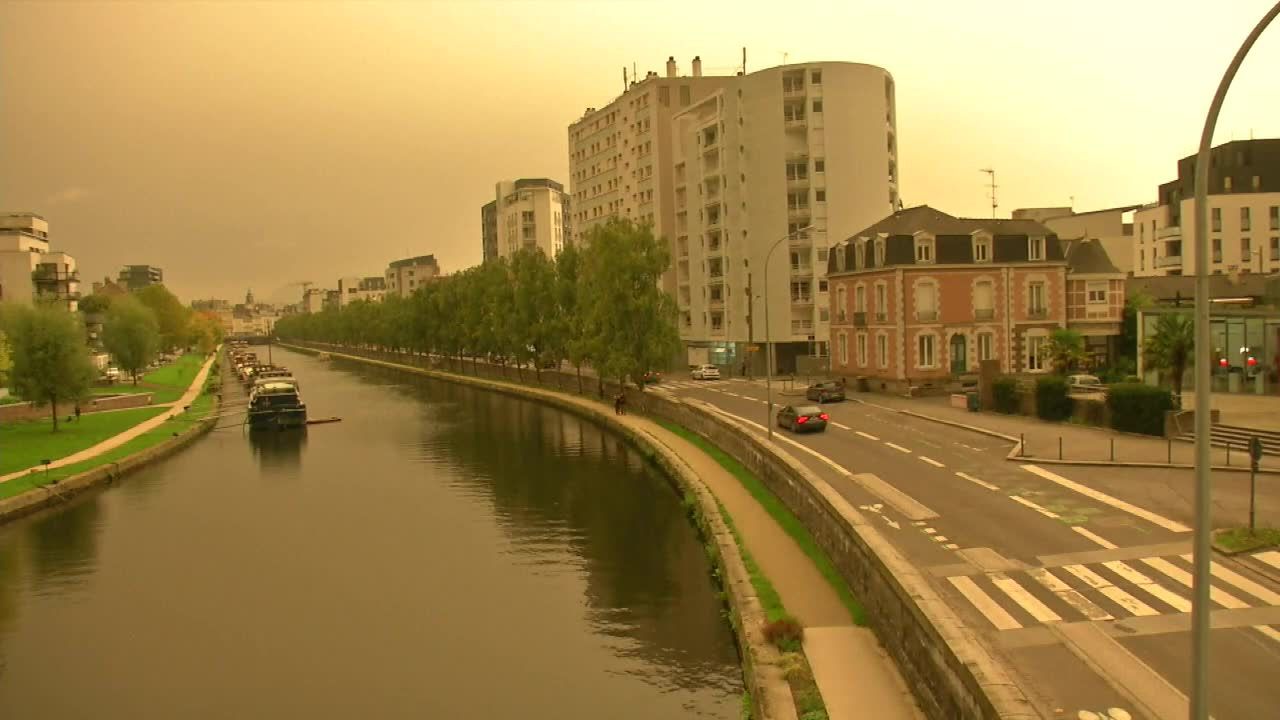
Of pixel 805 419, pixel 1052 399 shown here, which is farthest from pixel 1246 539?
pixel 805 419

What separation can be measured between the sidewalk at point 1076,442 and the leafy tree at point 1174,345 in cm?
418

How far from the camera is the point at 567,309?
263ft

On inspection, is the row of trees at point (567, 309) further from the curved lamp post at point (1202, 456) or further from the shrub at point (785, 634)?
the curved lamp post at point (1202, 456)

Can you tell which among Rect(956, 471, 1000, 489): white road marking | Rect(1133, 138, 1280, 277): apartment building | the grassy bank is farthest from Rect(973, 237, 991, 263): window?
the grassy bank

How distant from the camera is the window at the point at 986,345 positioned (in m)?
55.0

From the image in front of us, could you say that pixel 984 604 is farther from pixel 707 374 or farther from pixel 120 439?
Answer: pixel 707 374

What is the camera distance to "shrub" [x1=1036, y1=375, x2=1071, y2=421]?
135ft

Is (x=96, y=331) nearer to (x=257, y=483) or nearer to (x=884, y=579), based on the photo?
(x=257, y=483)

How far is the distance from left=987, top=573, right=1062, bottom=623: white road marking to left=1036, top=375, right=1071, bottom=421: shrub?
80.6 feet

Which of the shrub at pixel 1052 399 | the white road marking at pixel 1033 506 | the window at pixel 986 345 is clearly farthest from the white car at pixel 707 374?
the white road marking at pixel 1033 506

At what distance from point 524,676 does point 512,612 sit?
165 inches

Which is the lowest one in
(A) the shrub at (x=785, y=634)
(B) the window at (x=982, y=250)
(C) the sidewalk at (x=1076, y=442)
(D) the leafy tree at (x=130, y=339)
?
(A) the shrub at (x=785, y=634)

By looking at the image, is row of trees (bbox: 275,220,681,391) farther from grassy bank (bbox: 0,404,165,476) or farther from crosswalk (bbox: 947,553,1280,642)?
crosswalk (bbox: 947,553,1280,642)

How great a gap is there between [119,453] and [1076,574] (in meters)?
45.9
